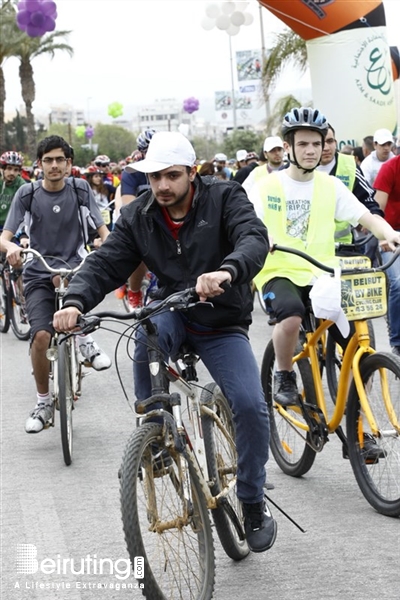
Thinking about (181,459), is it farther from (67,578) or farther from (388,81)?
(388,81)

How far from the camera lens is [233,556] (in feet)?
16.3

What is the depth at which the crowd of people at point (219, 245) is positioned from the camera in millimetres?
4547

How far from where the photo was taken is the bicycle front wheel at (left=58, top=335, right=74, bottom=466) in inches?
280

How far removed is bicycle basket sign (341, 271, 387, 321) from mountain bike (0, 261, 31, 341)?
773 cm

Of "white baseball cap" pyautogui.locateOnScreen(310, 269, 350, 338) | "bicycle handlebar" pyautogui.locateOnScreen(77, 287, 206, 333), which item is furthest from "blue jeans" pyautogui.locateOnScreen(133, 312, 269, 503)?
"white baseball cap" pyautogui.locateOnScreen(310, 269, 350, 338)

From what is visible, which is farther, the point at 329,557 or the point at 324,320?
the point at 324,320

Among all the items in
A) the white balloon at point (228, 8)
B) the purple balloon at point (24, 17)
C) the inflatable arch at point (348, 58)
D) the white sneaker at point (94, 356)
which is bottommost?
the white sneaker at point (94, 356)

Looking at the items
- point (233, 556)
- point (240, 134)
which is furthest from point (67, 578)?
point (240, 134)

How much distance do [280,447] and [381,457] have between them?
50.4 inches

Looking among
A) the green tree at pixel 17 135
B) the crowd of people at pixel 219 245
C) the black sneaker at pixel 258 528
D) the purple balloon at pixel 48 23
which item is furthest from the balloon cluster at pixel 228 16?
the green tree at pixel 17 135

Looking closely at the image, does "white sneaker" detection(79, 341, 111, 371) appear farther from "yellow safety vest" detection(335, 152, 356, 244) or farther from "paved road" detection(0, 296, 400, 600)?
"yellow safety vest" detection(335, 152, 356, 244)

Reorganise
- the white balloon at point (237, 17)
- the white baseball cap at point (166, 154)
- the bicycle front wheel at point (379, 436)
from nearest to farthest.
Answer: the white baseball cap at point (166, 154), the bicycle front wheel at point (379, 436), the white balloon at point (237, 17)

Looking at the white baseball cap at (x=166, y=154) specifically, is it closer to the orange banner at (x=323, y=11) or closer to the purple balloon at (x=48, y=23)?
the orange banner at (x=323, y=11)

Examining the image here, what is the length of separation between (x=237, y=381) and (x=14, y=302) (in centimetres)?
913
